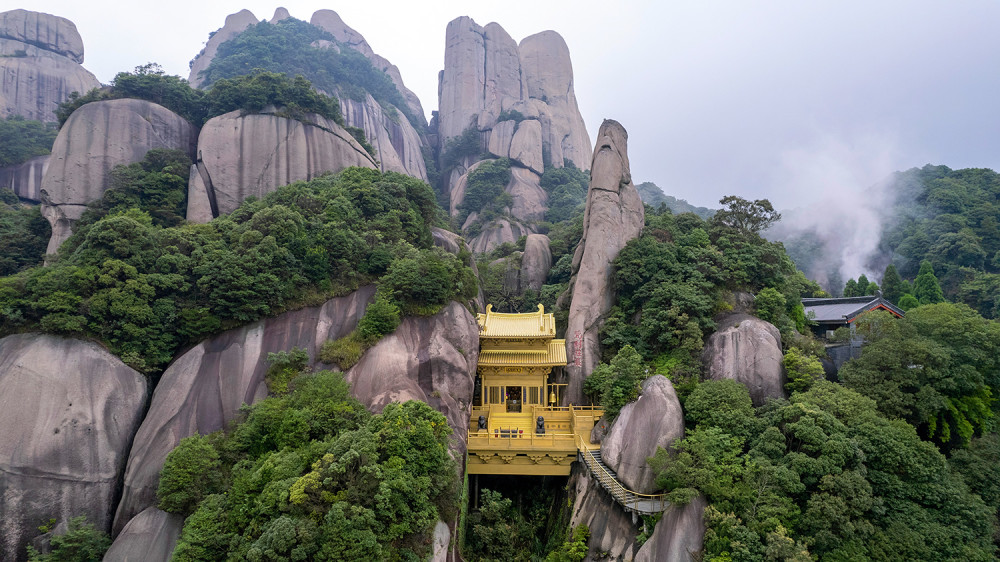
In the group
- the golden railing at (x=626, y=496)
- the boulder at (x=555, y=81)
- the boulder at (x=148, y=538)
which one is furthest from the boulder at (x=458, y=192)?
the boulder at (x=148, y=538)

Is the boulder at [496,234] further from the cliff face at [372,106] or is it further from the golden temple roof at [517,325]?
the golden temple roof at [517,325]

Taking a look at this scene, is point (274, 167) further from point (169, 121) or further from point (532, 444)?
point (532, 444)

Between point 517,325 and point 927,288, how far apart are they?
78.8ft

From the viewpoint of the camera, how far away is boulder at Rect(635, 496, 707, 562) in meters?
12.0

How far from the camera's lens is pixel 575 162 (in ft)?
194

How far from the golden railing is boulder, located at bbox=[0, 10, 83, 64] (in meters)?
58.6

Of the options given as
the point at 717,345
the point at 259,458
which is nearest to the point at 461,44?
the point at 717,345

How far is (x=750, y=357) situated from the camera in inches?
650

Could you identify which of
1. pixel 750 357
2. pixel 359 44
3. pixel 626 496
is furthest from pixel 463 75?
pixel 626 496

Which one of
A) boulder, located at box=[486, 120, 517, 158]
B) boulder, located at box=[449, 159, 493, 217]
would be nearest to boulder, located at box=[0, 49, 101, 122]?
boulder, located at box=[449, 159, 493, 217]

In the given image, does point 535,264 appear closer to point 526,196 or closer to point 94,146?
point 526,196

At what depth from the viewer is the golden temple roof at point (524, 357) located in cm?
2002

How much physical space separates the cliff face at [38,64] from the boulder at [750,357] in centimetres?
5192

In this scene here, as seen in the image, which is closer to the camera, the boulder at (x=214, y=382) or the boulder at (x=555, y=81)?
the boulder at (x=214, y=382)
